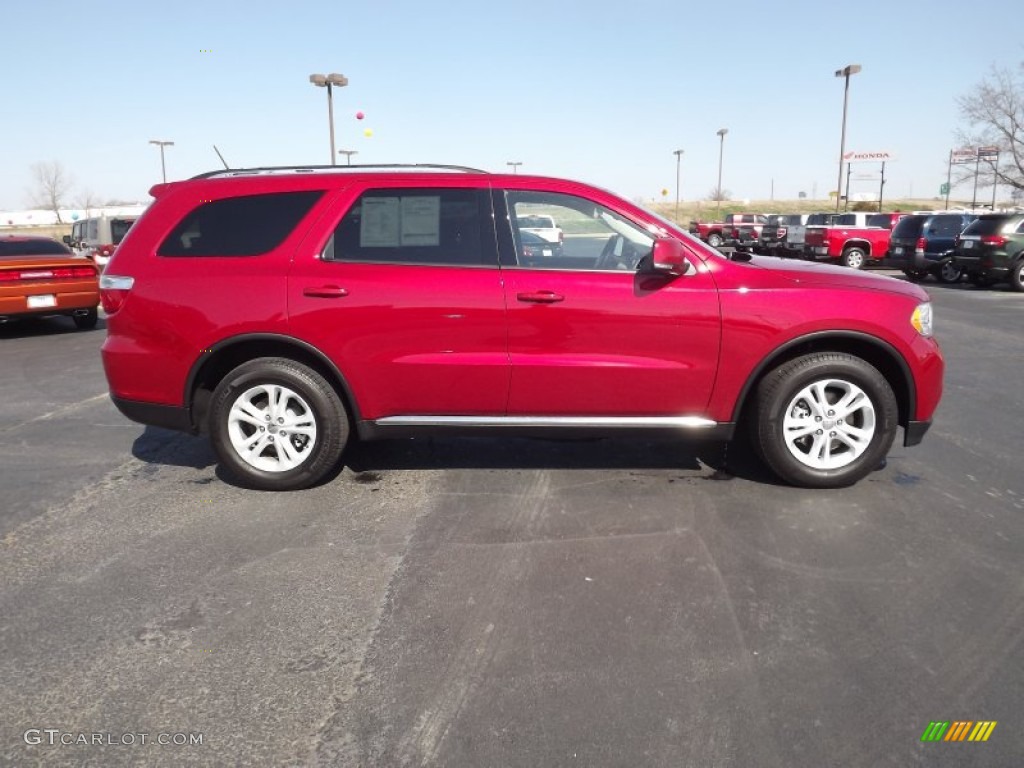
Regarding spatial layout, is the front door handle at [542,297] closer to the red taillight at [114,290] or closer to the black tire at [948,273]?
the red taillight at [114,290]

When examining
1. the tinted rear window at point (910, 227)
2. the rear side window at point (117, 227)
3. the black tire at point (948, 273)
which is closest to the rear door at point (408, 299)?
the black tire at point (948, 273)

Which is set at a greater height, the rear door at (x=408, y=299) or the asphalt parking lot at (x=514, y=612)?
the rear door at (x=408, y=299)

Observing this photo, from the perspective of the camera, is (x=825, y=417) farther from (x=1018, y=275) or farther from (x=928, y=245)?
(x=928, y=245)

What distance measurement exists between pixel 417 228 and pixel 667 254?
1.41 metres

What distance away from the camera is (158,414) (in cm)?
449

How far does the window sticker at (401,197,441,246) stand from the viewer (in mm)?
4312

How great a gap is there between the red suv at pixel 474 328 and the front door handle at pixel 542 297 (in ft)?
0.04

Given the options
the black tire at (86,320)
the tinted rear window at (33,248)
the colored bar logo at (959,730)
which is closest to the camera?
the colored bar logo at (959,730)

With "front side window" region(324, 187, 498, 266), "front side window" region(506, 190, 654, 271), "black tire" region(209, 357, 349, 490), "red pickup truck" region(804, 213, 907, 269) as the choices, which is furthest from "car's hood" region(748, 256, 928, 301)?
"red pickup truck" region(804, 213, 907, 269)

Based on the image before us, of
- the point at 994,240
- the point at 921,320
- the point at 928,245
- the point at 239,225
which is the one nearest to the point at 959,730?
the point at 921,320

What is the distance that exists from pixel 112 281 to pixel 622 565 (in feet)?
10.9

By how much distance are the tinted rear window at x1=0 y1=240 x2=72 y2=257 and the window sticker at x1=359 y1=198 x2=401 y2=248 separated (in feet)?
28.6

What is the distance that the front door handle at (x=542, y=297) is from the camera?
13.6ft

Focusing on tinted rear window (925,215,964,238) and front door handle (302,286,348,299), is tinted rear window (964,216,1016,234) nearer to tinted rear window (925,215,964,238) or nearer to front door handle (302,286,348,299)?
tinted rear window (925,215,964,238)
